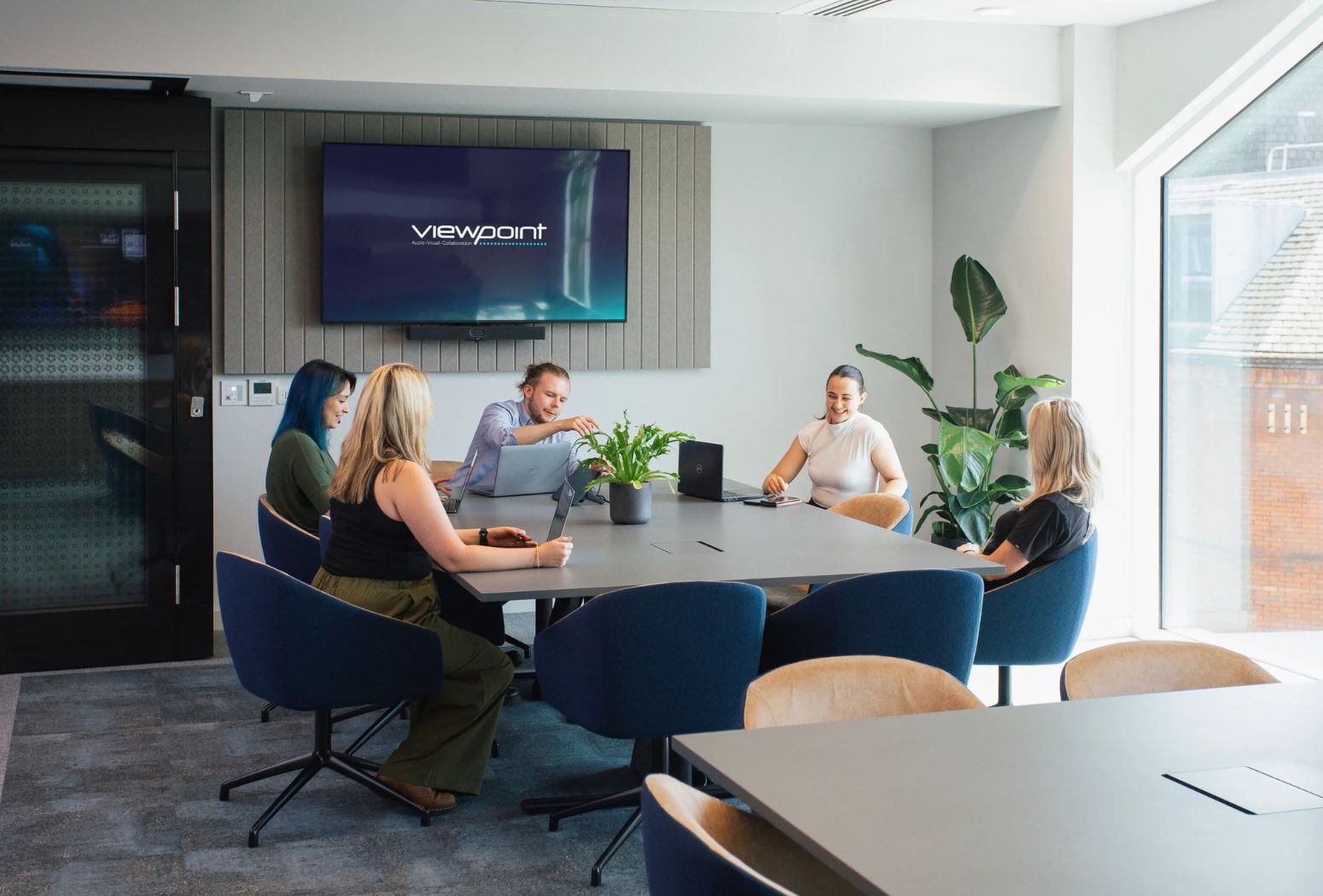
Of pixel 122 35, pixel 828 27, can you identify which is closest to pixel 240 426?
pixel 122 35

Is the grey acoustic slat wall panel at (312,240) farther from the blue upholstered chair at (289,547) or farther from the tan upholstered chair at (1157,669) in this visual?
the tan upholstered chair at (1157,669)

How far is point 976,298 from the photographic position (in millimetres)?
6719

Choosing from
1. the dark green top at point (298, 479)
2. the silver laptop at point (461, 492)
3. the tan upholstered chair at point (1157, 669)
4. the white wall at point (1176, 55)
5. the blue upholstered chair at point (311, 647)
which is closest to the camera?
the tan upholstered chair at point (1157, 669)

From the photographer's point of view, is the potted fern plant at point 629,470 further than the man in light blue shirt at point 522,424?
No

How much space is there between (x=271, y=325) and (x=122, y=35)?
149cm

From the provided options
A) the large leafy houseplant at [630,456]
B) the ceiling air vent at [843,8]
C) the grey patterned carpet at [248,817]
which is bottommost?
the grey patterned carpet at [248,817]

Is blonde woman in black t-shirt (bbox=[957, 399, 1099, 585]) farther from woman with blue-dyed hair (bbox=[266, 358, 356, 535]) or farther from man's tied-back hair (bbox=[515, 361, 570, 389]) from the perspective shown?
woman with blue-dyed hair (bbox=[266, 358, 356, 535])

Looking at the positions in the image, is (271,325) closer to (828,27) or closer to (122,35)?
(122,35)

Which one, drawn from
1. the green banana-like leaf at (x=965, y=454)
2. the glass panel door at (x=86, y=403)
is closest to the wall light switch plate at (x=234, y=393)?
the glass panel door at (x=86, y=403)

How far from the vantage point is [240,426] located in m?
6.41

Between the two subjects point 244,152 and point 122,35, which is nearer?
point 122,35

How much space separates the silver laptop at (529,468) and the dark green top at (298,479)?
25.6 inches

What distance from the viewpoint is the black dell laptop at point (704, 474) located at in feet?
17.1

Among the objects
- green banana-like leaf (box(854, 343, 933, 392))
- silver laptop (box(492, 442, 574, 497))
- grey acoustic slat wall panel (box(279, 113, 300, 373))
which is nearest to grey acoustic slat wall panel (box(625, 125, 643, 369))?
green banana-like leaf (box(854, 343, 933, 392))
